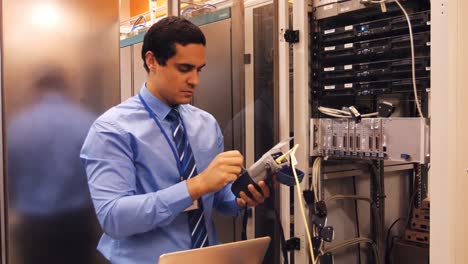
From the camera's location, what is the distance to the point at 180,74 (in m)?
1.30

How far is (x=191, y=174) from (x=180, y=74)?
30 centimetres

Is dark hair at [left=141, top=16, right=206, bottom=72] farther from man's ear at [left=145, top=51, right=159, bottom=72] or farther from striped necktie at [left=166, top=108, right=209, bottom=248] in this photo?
striped necktie at [left=166, top=108, right=209, bottom=248]

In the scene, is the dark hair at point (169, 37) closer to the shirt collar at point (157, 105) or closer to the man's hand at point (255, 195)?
the shirt collar at point (157, 105)

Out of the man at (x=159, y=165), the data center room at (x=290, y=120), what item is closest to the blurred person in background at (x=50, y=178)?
the data center room at (x=290, y=120)

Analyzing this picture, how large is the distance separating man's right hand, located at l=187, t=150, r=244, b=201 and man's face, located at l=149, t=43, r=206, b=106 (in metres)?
0.28

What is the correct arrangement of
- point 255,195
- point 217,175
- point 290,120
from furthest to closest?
point 290,120 < point 255,195 < point 217,175

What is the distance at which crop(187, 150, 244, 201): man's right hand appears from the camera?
1.12m

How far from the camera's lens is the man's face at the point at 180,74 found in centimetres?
129

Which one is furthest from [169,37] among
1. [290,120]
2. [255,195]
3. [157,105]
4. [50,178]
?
[50,178]

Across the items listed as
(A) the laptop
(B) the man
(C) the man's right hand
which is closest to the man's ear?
(B) the man

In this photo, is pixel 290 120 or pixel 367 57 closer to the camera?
pixel 367 57

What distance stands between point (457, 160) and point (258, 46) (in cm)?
103

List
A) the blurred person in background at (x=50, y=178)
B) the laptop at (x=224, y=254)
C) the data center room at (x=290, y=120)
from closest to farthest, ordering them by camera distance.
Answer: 1. the laptop at (x=224, y=254)
2. the data center room at (x=290, y=120)
3. the blurred person in background at (x=50, y=178)

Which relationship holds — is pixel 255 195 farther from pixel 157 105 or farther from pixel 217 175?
pixel 157 105
